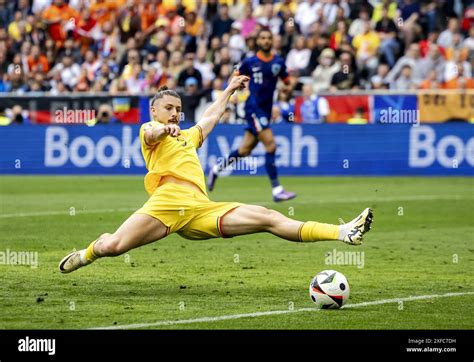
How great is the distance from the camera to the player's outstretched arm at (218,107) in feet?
35.6

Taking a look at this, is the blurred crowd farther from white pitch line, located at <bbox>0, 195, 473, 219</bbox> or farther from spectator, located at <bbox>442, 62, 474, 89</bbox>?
white pitch line, located at <bbox>0, 195, 473, 219</bbox>

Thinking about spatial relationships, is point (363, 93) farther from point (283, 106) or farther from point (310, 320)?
point (310, 320)

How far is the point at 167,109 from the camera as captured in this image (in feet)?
33.6

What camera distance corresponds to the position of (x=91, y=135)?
2431 centimetres

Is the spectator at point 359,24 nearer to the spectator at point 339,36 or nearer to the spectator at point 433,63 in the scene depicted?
the spectator at point 339,36

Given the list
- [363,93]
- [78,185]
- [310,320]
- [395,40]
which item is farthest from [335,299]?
[395,40]

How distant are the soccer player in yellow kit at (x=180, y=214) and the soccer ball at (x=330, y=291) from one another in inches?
13.7

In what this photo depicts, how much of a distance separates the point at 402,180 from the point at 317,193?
10.1ft

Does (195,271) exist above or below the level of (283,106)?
below

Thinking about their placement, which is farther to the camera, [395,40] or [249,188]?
[395,40]

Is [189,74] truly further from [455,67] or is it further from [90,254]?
[90,254]

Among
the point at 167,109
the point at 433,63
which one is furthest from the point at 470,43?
the point at 167,109

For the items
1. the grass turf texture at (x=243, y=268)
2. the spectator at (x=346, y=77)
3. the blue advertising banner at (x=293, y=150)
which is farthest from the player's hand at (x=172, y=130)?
the spectator at (x=346, y=77)

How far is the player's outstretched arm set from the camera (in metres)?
10.8
